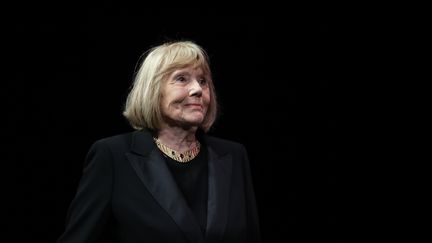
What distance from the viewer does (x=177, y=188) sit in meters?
1.90

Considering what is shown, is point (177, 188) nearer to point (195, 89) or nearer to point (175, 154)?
point (175, 154)

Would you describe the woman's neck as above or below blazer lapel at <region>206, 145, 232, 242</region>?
above

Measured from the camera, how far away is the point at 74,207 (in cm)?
189

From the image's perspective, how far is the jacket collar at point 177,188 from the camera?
6.08 feet

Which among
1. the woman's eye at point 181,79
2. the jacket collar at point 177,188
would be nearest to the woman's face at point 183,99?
the woman's eye at point 181,79

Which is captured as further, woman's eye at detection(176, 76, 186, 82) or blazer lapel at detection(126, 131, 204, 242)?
woman's eye at detection(176, 76, 186, 82)

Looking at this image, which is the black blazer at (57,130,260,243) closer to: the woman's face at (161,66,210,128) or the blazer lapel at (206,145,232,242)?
the blazer lapel at (206,145,232,242)

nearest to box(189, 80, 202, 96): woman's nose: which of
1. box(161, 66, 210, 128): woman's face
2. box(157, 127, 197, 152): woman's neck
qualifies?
box(161, 66, 210, 128): woman's face

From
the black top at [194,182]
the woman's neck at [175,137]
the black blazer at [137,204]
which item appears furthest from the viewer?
the woman's neck at [175,137]

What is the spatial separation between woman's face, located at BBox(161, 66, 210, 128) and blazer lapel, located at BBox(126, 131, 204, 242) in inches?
5.0

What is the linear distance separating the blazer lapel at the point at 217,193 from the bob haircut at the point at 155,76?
24 centimetres

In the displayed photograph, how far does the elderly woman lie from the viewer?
1850 mm

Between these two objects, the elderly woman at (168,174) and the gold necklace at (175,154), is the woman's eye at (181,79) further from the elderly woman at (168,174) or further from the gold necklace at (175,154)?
the gold necklace at (175,154)

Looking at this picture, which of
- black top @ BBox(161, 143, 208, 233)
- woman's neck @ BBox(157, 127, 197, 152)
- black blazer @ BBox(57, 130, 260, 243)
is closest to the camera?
black blazer @ BBox(57, 130, 260, 243)
